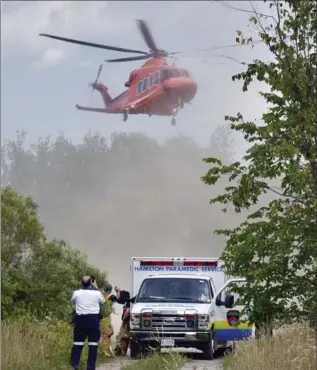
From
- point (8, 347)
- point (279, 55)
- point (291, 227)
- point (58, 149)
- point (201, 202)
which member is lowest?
point (8, 347)

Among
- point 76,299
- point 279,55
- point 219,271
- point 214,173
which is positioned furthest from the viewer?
point 219,271

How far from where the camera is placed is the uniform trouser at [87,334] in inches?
561

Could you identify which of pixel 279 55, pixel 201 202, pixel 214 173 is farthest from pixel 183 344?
pixel 201 202

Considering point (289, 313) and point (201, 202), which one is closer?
point (289, 313)

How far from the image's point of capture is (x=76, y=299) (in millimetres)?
14281

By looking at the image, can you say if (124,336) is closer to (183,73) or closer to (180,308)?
(180,308)

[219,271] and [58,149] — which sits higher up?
[58,149]

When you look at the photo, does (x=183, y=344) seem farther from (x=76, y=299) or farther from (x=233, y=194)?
(x=233, y=194)

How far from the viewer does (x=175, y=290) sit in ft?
65.5

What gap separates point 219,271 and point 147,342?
129 inches

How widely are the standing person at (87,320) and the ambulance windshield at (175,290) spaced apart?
17.8ft

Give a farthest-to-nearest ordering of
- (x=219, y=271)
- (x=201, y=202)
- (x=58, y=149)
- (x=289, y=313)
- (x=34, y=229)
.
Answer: (x=58, y=149), (x=201, y=202), (x=34, y=229), (x=219, y=271), (x=289, y=313)

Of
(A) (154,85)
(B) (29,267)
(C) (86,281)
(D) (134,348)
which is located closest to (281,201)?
(C) (86,281)

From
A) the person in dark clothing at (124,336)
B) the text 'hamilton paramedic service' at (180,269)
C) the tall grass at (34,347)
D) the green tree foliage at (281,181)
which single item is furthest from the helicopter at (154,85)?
the green tree foliage at (281,181)
